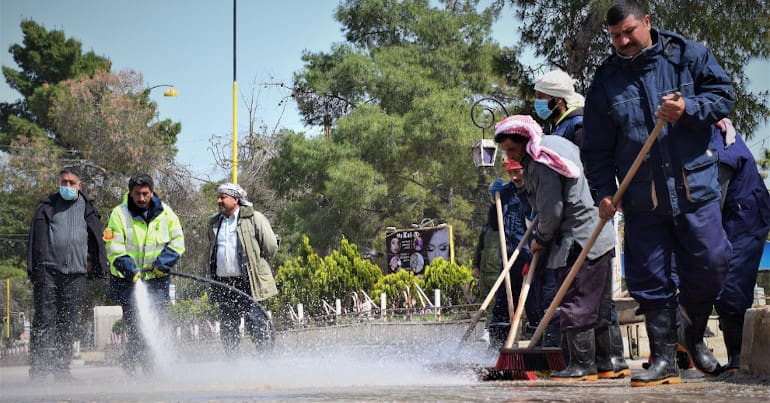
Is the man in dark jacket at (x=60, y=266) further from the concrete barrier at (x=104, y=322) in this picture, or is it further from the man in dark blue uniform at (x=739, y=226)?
the concrete barrier at (x=104, y=322)

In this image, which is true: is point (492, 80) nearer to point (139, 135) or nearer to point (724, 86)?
point (139, 135)

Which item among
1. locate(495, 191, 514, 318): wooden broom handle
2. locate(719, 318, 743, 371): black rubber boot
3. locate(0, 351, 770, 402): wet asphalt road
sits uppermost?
locate(495, 191, 514, 318): wooden broom handle

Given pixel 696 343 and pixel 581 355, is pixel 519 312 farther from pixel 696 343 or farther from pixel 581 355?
pixel 696 343

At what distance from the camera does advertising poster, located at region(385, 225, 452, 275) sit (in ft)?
75.0

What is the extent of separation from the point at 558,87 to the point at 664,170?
1736 mm

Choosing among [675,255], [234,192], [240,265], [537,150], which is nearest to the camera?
[675,255]

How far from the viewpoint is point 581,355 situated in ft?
19.6

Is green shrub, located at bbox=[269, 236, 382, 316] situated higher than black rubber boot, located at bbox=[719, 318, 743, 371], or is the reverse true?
green shrub, located at bbox=[269, 236, 382, 316]

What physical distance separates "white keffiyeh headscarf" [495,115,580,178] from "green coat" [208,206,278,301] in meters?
4.30

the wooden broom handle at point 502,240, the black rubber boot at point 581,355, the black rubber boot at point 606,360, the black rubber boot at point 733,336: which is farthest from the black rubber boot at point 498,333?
the black rubber boot at point 733,336

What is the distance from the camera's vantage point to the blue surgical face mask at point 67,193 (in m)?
9.37

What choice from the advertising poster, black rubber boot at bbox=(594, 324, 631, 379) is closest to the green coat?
black rubber boot at bbox=(594, 324, 631, 379)

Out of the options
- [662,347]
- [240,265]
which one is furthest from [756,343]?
[240,265]

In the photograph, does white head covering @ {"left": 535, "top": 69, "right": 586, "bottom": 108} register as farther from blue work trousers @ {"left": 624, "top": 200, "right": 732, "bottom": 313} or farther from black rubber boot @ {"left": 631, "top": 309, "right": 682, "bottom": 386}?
black rubber boot @ {"left": 631, "top": 309, "right": 682, "bottom": 386}
